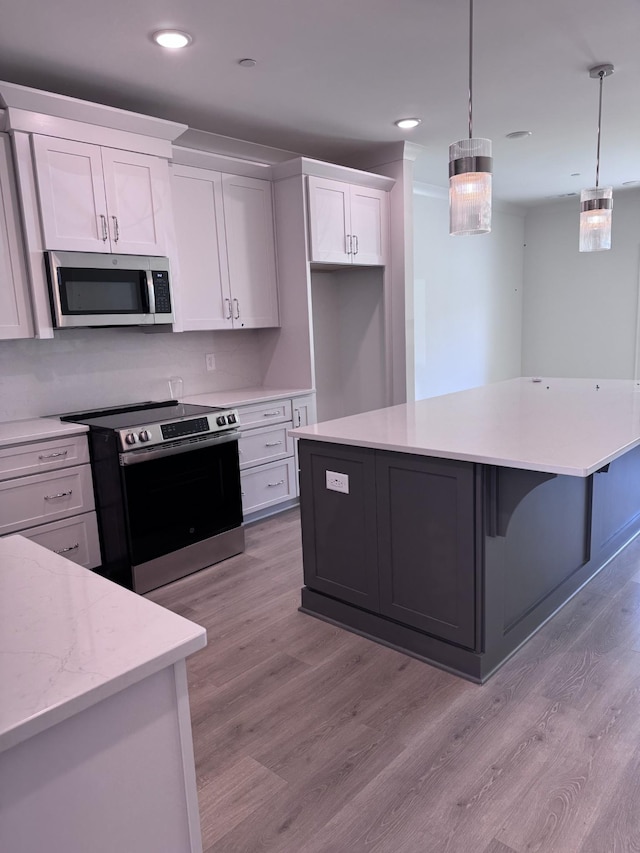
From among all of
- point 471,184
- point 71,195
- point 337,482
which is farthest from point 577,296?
point 71,195

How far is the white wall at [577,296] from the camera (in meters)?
6.95

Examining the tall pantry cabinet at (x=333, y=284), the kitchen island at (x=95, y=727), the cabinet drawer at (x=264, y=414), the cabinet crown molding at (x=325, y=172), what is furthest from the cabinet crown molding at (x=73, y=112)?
the kitchen island at (x=95, y=727)

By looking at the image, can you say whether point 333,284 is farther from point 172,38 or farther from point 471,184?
point 471,184

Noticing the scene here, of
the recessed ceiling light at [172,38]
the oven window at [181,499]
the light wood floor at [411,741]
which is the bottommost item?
the light wood floor at [411,741]

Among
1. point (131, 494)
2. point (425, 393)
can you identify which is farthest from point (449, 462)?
point (425, 393)

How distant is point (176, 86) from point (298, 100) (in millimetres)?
692

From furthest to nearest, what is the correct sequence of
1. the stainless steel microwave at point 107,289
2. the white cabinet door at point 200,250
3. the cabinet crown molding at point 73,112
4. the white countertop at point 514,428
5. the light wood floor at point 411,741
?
1. the white cabinet door at point 200,250
2. the stainless steel microwave at point 107,289
3. the cabinet crown molding at point 73,112
4. the white countertop at point 514,428
5. the light wood floor at point 411,741

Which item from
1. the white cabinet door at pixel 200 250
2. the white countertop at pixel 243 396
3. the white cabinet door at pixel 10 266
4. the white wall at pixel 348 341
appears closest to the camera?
the white cabinet door at pixel 10 266

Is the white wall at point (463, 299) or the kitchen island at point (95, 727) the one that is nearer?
the kitchen island at point (95, 727)

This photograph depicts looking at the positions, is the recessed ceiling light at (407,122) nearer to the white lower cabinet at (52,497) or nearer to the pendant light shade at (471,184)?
the pendant light shade at (471,184)

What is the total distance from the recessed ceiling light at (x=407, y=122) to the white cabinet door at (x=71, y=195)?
6.34 feet

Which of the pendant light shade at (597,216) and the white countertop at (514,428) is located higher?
the pendant light shade at (597,216)

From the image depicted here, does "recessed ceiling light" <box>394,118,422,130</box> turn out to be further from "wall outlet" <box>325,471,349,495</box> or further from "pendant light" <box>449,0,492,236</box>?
"wall outlet" <box>325,471,349,495</box>

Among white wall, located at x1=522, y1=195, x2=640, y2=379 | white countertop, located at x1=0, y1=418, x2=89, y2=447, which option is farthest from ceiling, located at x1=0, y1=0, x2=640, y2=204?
white wall, located at x1=522, y1=195, x2=640, y2=379
